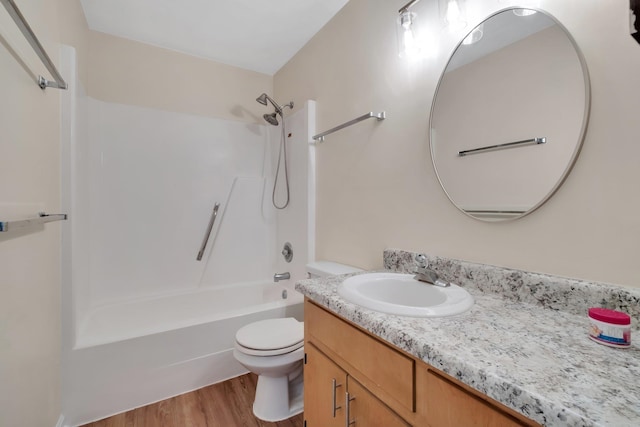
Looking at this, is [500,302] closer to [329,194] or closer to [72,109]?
[329,194]

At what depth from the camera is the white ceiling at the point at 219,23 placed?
1.76m

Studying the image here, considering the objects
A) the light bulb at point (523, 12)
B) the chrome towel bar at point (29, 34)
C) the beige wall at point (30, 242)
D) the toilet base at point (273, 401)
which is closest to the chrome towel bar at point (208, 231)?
the beige wall at point (30, 242)

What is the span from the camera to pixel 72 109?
1.49 meters

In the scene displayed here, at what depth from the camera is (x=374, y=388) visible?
0.75 m

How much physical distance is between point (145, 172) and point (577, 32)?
2593 millimetres

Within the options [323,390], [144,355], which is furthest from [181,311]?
[323,390]

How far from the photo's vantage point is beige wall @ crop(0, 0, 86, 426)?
34.6 inches

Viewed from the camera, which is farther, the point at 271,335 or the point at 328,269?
the point at 328,269

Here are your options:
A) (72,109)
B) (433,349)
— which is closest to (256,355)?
(433,349)

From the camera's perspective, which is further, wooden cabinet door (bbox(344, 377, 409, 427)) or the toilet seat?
the toilet seat

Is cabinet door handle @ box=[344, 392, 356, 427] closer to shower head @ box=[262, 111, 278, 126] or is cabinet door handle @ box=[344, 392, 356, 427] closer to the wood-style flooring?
the wood-style flooring

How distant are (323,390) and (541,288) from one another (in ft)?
2.55

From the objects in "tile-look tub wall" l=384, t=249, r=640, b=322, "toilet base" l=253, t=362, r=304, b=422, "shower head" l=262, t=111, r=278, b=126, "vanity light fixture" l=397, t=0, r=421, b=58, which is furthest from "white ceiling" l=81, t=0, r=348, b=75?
"toilet base" l=253, t=362, r=304, b=422

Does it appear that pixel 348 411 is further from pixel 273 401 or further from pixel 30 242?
pixel 30 242
